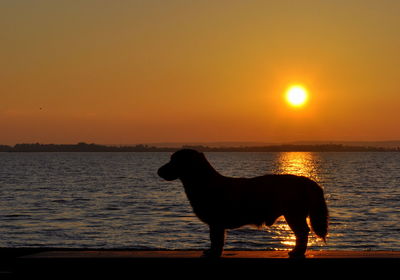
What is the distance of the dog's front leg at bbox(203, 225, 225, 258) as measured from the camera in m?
11.3

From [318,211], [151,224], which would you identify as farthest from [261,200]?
[151,224]

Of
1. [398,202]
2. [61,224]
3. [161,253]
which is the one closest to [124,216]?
[61,224]

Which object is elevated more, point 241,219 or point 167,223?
point 241,219

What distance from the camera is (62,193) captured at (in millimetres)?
69125

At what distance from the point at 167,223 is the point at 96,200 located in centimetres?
2129

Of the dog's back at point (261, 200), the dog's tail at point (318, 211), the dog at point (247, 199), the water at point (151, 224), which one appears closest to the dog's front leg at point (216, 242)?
the dog at point (247, 199)

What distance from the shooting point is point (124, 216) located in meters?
44.4

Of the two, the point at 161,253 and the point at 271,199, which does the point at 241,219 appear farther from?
the point at 161,253

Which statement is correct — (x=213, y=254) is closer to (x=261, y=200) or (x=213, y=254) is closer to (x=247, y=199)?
(x=247, y=199)

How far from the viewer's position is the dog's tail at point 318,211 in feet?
37.3
